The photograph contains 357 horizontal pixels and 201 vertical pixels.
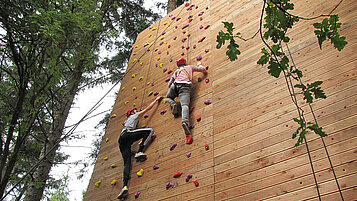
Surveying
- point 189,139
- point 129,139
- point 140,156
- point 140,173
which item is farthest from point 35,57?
point 189,139

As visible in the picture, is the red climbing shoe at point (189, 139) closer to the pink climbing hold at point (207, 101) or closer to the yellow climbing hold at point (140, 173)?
the pink climbing hold at point (207, 101)

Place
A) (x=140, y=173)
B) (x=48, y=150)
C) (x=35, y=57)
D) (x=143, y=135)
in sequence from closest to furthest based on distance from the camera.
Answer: (x=35, y=57)
(x=140, y=173)
(x=143, y=135)
(x=48, y=150)

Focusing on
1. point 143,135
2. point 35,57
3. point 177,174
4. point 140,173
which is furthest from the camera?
point 143,135

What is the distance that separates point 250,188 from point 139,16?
8.24m

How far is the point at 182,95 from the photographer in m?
4.25

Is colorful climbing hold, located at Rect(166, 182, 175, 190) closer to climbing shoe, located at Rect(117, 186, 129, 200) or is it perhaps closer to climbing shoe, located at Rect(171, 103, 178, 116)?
climbing shoe, located at Rect(117, 186, 129, 200)

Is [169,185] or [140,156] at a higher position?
[140,156]

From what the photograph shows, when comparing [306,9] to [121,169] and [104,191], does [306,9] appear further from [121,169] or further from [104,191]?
[104,191]

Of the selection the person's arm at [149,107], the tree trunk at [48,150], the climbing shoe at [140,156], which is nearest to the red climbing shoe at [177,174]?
the climbing shoe at [140,156]

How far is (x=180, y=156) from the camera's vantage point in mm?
3820

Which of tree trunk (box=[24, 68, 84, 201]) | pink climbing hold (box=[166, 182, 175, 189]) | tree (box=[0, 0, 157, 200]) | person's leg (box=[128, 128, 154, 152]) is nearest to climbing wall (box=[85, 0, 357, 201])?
pink climbing hold (box=[166, 182, 175, 189])

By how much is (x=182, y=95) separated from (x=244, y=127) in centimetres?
117

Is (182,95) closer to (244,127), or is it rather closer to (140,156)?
(140,156)

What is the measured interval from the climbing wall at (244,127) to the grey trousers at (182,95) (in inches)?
5.3
